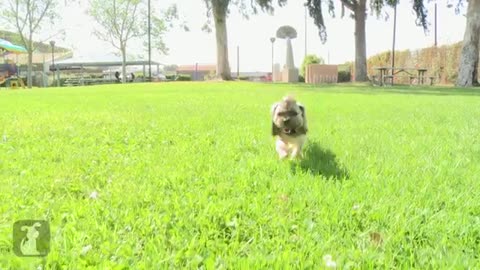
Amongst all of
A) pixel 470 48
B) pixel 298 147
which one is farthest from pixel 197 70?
pixel 298 147

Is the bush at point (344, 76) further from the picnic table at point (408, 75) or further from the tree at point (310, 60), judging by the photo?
the picnic table at point (408, 75)

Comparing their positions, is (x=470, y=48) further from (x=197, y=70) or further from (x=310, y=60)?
(x=197, y=70)

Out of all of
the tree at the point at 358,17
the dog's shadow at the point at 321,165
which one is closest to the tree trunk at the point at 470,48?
the tree at the point at 358,17

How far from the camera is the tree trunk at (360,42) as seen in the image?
22.8m

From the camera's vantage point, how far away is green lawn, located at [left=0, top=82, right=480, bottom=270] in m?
1.76

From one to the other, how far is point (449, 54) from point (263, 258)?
27.0m

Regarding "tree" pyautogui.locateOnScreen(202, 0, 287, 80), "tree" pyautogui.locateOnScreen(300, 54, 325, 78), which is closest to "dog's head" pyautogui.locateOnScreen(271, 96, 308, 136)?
"tree" pyautogui.locateOnScreen(202, 0, 287, 80)

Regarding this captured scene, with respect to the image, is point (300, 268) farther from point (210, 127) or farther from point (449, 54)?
point (449, 54)

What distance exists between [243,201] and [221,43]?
70.4 ft

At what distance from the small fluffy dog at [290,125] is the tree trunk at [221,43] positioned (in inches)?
785

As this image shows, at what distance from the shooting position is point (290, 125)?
10.3 ft

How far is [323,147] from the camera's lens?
410 cm

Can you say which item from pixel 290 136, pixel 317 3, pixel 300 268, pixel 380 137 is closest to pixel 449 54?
pixel 317 3

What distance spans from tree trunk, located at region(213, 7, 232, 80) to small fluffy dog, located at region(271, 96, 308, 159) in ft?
65.4
